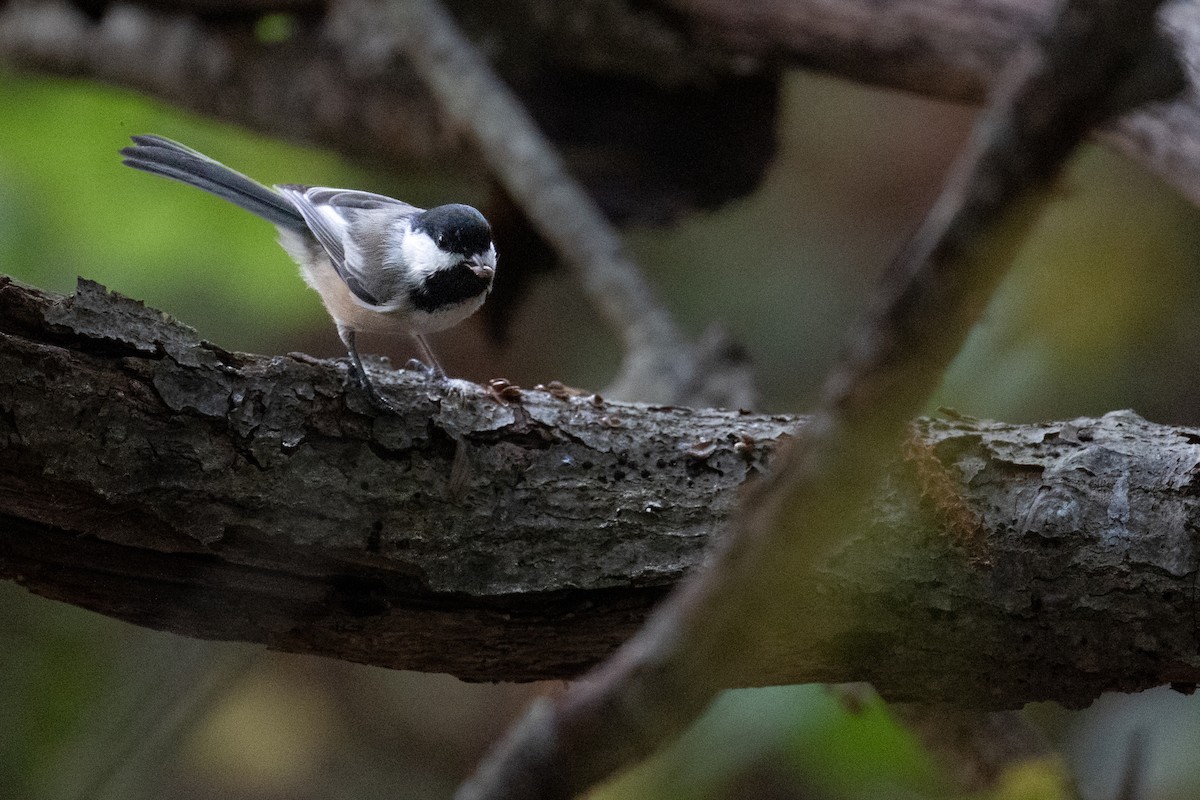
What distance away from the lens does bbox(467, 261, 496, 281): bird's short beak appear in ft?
7.45

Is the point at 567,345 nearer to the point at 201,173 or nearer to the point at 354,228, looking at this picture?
the point at 354,228

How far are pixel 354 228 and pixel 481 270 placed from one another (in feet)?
1.12

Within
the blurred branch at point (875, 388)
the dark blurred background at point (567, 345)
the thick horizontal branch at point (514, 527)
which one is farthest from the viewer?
the dark blurred background at point (567, 345)

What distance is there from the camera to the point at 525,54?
3.67 metres

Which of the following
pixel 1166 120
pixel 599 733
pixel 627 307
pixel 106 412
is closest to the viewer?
pixel 599 733

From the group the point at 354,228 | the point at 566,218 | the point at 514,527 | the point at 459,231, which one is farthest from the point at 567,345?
the point at 514,527

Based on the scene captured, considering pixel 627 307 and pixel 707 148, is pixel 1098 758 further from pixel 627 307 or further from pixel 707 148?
pixel 707 148

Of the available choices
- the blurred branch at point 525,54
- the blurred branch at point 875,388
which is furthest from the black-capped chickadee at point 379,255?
the blurred branch at point 875,388

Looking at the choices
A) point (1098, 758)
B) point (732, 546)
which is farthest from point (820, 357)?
point (732, 546)

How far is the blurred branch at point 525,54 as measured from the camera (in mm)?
3029

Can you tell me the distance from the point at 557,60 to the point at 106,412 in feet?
8.15

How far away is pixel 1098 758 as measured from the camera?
3023mm

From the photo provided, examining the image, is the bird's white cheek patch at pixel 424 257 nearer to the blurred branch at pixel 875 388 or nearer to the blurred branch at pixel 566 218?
the blurred branch at pixel 566 218

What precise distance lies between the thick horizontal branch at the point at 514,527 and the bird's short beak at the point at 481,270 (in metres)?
0.45
